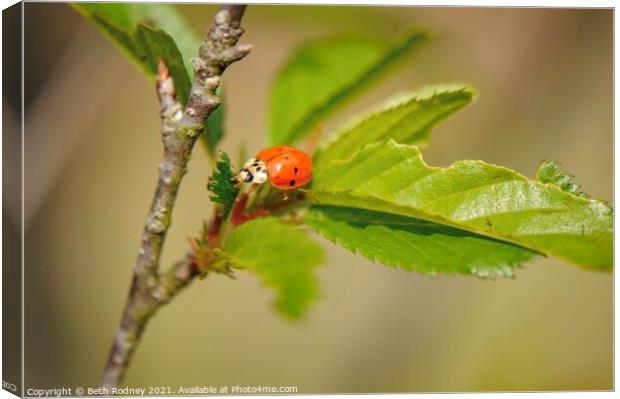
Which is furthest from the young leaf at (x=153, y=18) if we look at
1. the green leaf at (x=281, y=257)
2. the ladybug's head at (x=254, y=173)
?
the green leaf at (x=281, y=257)

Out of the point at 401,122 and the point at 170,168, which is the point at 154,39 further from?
the point at 401,122

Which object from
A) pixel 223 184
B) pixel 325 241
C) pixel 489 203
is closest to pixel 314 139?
pixel 223 184

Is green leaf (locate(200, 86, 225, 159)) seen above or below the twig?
above

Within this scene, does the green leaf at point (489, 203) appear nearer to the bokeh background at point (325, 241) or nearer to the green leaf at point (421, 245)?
the green leaf at point (421, 245)

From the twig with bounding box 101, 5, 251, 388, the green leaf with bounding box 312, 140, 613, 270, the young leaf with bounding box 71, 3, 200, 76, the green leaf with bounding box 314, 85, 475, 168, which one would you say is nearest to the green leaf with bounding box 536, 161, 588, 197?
the green leaf with bounding box 312, 140, 613, 270

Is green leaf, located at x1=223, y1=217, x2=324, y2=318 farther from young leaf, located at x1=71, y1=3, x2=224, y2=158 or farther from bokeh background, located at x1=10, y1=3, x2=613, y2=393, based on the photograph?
bokeh background, located at x1=10, y1=3, x2=613, y2=393

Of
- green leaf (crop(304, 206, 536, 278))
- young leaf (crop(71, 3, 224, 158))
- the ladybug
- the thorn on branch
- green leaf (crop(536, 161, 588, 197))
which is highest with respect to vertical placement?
young leaf (crop(71, 3, 224, 158))
